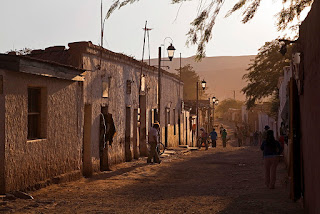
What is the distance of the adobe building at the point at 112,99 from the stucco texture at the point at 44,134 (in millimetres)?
996

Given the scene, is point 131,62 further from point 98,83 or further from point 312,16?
point 312,16

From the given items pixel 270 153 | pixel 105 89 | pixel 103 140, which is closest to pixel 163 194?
pixel 270 153

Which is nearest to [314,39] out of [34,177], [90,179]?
[34,177]

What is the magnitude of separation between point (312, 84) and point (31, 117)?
6607mm

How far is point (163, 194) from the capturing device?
1050 cm

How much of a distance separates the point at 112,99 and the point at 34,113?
5867 millimetres

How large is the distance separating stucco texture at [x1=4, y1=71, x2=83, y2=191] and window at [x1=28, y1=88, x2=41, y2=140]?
0.12m

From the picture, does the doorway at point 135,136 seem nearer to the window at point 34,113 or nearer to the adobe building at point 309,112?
the window at point 34,113

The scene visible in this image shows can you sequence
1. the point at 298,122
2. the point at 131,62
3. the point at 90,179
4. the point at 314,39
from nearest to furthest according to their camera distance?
the point at 314,39 < the point at 298,122 < the point at 90,179 < the point at 131,62

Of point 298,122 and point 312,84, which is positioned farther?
point 298,122

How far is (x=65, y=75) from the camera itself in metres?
11.9

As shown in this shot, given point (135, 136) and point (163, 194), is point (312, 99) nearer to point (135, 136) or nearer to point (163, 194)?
point (163, 194)

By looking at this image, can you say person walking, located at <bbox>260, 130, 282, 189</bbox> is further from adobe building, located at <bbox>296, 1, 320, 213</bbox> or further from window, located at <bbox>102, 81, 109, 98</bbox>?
window, located at <bbox>102, 81, 109, 98</bbox>

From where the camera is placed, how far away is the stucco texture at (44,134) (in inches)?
376
